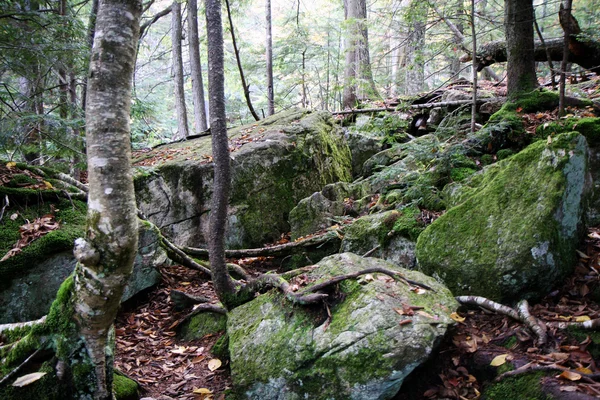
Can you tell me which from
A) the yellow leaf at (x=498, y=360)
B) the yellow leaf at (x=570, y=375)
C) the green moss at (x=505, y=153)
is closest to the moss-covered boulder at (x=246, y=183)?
the green moss at (x=505, y=153)

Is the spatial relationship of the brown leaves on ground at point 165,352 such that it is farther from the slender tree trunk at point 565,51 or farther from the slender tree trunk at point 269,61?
the slender tree trunk at point 269,61

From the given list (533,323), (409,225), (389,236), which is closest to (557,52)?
(409,225)

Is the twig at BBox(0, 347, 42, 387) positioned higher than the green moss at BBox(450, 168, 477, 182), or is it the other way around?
the green moss at BBox(450, 168, 477, 182)

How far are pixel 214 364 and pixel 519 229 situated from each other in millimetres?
3628

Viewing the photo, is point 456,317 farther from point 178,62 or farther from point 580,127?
point 178,62

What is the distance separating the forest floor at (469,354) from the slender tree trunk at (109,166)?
5.48ft

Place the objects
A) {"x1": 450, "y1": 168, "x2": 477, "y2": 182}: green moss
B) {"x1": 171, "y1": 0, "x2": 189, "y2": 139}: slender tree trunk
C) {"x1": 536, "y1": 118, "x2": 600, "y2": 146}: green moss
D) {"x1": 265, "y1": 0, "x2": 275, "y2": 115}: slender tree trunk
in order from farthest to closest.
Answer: {"x1": 171, "y1": 0, "x2": 189, "y2": 139}: slender tree trunk < {"x1": 265, "y1": 0, "x2": 275, "y2": 115}: slender tree trunk < {"x1": 450, "y1": 168, "x2": 477, "y2": 182}: green moss < {"x1": 536, "y1": 118, "x2": 600, "y2": 146}: green moss

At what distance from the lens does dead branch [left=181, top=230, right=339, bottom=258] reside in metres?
6.37

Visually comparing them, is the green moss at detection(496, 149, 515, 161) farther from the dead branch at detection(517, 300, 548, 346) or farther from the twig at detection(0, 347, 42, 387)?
the twig at detection(0, 347, 42, 387)

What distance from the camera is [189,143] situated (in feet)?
32.1

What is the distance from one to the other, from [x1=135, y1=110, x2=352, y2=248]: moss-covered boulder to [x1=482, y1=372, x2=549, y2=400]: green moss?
5.36 metres

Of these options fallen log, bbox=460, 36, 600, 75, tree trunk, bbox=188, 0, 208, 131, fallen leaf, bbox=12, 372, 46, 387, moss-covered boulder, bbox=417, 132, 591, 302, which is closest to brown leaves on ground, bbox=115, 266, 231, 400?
fallen leaf, bbox=12, 372, 46, 387

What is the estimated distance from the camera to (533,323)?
3.24m

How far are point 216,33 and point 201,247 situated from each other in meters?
4.42
